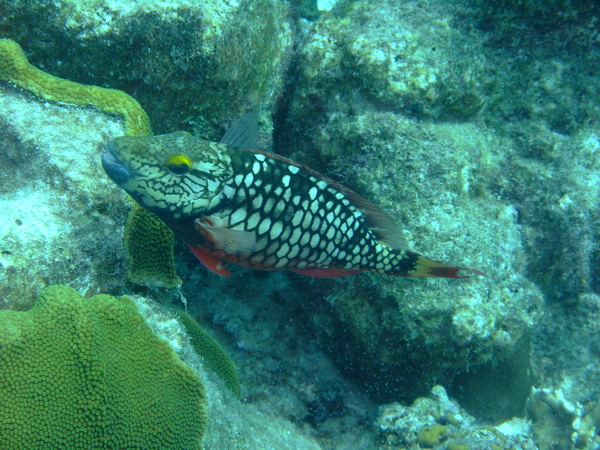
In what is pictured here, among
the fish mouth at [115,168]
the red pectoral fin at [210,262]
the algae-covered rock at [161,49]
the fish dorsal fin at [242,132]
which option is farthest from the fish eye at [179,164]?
the algae-covered rock at [161,49]

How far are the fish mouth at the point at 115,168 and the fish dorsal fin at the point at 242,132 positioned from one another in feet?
2.61

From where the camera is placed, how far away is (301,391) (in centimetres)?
475

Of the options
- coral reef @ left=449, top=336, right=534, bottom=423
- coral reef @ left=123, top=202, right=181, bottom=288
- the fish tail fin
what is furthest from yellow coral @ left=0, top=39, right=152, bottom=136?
coral reef @ left=449, top=336, right=534, bottom=423

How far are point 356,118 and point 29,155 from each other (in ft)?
10.3

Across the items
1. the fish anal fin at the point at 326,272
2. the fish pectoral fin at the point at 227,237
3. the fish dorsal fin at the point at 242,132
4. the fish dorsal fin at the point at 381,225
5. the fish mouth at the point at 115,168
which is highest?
the fish dorsal fin at the point at 242,132

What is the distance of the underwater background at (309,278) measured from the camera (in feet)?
8.59

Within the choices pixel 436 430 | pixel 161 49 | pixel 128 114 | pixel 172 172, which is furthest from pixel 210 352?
pixel 161 49

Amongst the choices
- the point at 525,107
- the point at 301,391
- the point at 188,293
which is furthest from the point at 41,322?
the point at 525,107

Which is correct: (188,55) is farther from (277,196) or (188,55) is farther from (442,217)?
(442,217)

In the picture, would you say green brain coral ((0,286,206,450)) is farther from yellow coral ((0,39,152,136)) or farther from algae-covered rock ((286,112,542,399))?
algae-covered rock ((286,112,542,399))

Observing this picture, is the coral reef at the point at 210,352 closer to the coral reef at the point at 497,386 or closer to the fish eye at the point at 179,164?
the fish eye at the point at 179,164

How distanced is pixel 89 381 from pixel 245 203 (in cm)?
165

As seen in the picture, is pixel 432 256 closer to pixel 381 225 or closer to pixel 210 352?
pixel 381 225

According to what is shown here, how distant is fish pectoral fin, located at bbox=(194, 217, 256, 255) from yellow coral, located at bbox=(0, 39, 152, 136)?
4.35 feet
